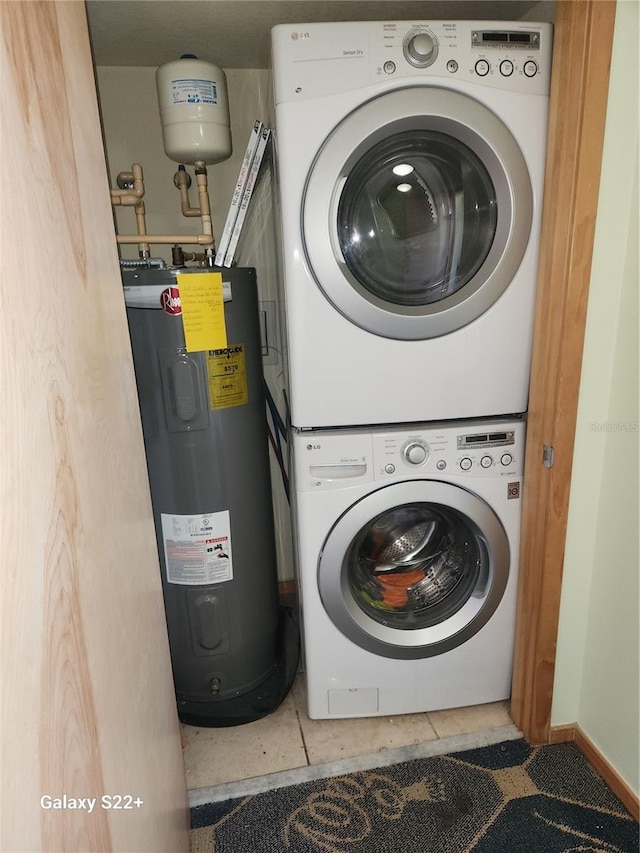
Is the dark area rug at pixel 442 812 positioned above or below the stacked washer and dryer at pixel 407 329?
below

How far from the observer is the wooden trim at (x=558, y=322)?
103 cm

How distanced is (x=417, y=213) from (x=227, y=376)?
0.60m

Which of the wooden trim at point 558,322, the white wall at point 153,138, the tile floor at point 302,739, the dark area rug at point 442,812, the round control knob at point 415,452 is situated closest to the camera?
the wooden trim at point 558,322

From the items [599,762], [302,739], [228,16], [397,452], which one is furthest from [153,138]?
[599,762]

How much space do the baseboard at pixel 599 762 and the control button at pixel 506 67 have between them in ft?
5.16


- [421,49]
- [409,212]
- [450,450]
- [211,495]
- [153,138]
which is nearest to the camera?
[421,49]

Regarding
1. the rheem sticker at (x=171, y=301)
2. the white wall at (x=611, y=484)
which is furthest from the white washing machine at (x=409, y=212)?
the rheem sticker at (x=171, y=301)

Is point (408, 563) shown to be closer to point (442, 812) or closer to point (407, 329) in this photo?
point (442, 812)

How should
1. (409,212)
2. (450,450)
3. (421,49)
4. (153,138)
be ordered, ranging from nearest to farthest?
(421,49) < (409,212) < (450,450) < (153,138)

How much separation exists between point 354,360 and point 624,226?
63 cm

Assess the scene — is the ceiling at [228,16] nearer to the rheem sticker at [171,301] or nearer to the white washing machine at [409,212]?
the white washing machine at [409,212]

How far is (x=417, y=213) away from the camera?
1188 millimetres

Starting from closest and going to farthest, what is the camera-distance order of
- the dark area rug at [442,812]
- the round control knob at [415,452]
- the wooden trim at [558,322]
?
the wooden trim at [558,322], the dark area rug at [442,812], the round control knob at [415,452]

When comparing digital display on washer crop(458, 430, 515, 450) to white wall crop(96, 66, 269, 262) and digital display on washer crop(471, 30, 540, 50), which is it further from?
white wall crop(96, 66, 269, 262)
